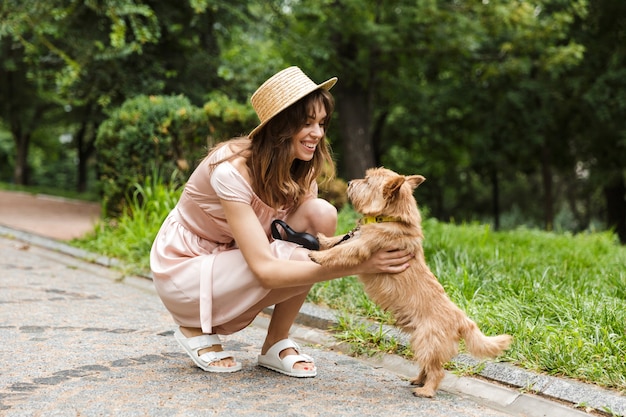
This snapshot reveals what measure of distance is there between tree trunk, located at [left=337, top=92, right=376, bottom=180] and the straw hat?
1219 centimetres

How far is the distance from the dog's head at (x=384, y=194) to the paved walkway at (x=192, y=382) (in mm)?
999

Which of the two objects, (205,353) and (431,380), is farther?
(205,353)

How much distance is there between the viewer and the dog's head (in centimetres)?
337

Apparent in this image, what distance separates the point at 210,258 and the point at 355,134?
41.7ft

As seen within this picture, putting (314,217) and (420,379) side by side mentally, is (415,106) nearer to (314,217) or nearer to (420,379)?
(314,217)

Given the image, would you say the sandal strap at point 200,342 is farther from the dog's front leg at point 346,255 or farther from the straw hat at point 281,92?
the straw hat at point 281,92

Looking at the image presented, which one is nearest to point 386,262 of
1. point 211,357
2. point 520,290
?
point 211,357

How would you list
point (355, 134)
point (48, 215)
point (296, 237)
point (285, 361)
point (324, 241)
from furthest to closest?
point (355, 134) < point (48, 215) < point (285, 361) < point (296, 237) < point (324, 241)

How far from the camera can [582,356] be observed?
3.86 m

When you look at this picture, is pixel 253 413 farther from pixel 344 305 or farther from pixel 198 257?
pixel 344 305

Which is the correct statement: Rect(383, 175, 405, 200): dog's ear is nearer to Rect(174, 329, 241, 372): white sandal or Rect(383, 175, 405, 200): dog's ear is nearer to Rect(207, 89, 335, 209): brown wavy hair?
Rect(207, 89, 335, 209): brown wavy hair

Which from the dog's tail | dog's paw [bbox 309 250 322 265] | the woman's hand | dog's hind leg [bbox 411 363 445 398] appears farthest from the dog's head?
dog's hind leg [bbox 411 363 445 398]

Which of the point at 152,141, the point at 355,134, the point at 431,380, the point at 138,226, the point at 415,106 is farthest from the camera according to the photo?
the point at 415,106

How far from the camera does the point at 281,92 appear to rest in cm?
363
